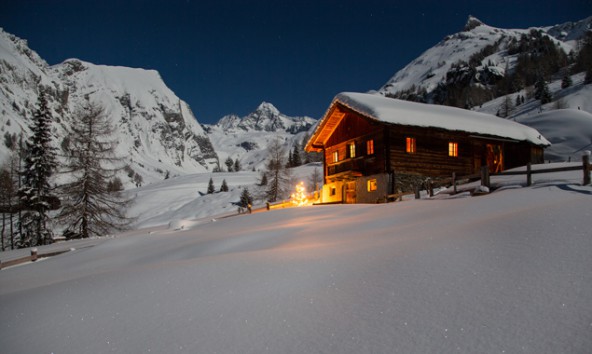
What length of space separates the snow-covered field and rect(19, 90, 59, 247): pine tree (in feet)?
72.6

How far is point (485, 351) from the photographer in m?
2.74

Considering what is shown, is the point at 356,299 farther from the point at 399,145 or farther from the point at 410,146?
the point at 410,146

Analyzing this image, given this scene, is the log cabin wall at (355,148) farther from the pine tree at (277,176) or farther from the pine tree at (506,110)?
the pine tree at (506,110)

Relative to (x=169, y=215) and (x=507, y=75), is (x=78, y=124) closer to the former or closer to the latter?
(x=169, y=215)

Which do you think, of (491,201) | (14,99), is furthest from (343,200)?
(14,99)

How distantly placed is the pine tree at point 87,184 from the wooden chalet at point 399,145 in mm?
14827

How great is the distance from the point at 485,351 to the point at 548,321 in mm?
709

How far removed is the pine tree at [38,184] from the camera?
960 inches

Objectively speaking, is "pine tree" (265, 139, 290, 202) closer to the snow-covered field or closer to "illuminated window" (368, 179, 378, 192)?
"illuminated window" (368, 179, 378, 192)

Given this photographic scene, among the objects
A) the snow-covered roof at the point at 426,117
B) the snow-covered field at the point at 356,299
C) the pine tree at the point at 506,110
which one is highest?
the pine tree at the point at 506,110

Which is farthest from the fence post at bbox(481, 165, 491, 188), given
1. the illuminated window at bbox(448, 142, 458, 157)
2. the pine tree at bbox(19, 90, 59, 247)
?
the pine tree at bbox(19, 90, 59, 247)

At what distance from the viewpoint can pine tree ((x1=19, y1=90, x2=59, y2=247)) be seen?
24391 mm

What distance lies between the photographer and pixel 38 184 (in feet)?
81.1

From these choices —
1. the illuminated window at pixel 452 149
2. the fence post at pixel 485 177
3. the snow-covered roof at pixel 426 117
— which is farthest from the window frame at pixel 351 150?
the fence post at pixel 485 177
